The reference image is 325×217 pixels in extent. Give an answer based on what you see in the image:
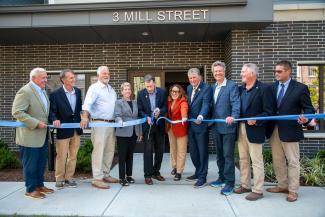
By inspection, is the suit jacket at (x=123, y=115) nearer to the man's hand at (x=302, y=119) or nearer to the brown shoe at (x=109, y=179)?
the brown shoe at (x=109, y=179)

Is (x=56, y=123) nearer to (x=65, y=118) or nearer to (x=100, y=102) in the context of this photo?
(x=65, y=118)

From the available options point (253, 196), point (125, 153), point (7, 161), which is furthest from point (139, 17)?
point (253, 196)

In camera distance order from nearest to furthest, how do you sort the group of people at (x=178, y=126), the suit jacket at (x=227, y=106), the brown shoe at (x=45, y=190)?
1. the group of people at (x=178, y=126)
2. the suit jacket at (x=227, y=106)
3. the brown shoe at (x=45, y=190)

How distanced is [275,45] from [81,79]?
207 inches

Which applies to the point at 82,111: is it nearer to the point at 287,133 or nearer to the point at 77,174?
the point at 77,174

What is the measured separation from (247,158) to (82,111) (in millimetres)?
2838

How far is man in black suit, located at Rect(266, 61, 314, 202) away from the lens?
5.05 metres

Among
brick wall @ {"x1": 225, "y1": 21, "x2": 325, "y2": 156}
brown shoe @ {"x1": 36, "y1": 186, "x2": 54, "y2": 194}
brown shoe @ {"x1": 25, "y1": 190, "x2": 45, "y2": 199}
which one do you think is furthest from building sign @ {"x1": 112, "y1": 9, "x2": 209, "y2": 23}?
brown shoe @ {"x1": 25, "y1": 190, "x2": 45, "y2": 199}

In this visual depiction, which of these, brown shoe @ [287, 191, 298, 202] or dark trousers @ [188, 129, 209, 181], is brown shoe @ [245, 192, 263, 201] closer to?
brown shoe @ [287, 191, 298, 202]

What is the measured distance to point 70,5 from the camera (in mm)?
7785

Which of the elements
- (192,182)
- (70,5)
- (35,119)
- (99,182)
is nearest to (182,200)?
(192,182)

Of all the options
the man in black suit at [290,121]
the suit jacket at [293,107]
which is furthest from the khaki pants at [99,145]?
the suit jacket at [293,107]

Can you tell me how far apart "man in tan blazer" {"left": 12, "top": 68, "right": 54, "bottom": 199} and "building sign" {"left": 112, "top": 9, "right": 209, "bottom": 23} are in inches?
119

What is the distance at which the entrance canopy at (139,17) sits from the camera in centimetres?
762
